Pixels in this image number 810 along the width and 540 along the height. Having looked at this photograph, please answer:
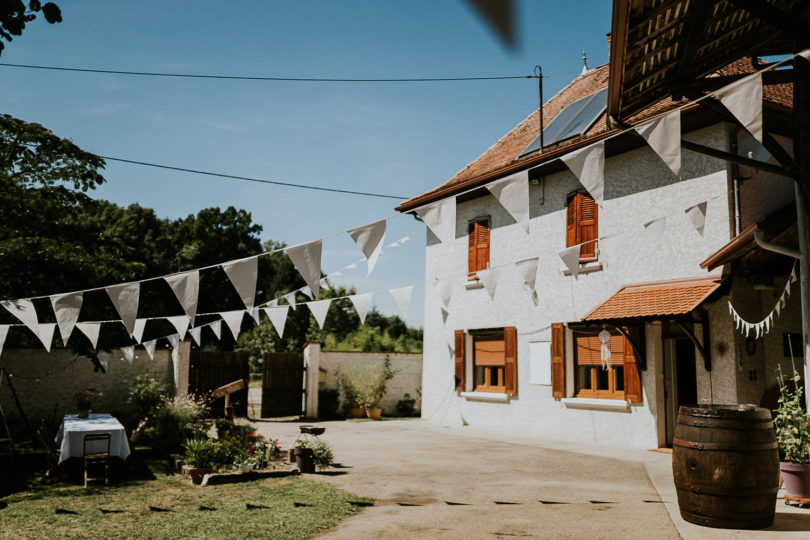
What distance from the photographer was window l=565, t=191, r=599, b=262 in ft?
36.5

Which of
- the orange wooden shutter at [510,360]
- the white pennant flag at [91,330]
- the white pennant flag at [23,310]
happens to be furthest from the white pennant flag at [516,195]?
the orange wooden shutter at [510,360]

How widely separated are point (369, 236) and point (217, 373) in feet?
36.7

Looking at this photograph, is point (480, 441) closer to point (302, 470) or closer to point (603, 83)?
point (302, 470)

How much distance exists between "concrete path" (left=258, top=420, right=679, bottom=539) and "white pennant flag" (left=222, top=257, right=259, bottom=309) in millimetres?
2195

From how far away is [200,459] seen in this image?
755cm

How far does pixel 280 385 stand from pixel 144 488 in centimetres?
887

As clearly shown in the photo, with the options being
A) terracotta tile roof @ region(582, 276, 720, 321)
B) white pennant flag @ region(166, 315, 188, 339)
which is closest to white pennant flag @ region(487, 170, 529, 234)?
terracotta tile roof @ region(582, 276, 720, 321)

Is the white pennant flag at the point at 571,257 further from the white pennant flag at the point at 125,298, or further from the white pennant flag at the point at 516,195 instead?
the white pennant flag at the point at 125,298

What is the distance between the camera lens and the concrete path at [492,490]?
5.12m

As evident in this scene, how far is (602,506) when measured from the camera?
590 cm

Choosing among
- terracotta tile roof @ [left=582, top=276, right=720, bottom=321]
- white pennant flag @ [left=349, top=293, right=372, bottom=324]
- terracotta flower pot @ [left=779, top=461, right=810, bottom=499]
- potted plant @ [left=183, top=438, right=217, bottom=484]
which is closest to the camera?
terracotta flower pot @ [left=779, top=461, right=810, bottom=499]

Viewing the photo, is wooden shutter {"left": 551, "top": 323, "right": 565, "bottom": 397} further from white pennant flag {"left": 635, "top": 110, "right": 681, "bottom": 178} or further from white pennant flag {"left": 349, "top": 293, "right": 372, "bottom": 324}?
white pennant flag {"left": 635, "top": 110, "right": 681, "bottom": 178}

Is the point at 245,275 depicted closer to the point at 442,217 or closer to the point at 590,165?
the point at 442,217

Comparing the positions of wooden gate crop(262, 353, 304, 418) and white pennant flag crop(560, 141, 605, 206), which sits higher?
white pennant flag crop(560, 141, 605, 206)
